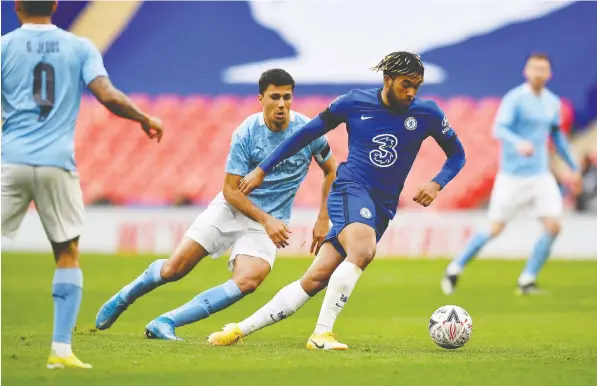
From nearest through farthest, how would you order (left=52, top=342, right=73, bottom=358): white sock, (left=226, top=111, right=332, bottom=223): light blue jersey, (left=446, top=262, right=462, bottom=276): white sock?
(left=52, top=342, right=73, bottom=358): white sock, (left=226, top=111, right=332, bottom=223): light blue jersey, (left=446, top=262, right=462, bottom=276): white sock

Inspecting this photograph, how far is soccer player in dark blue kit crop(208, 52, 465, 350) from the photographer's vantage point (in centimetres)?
736

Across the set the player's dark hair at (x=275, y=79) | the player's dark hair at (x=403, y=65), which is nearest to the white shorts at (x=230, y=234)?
the player's dark hair at (x=275, y=79)

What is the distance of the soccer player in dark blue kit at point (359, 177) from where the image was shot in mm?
7363

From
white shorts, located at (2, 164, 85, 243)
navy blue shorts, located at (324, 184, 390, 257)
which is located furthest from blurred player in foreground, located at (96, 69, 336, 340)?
white shorts, located at (2, 164, 85, 243)

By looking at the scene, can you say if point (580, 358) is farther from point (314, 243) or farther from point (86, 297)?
point (86, 297)

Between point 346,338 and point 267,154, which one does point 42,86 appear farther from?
point 346,338

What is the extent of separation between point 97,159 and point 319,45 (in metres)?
5.28

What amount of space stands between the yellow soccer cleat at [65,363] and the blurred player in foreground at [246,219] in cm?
169

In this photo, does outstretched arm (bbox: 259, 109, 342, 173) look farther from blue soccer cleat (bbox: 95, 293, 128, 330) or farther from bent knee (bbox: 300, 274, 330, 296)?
blue soccer cleat (bbox: 95, 293, 128, 330)

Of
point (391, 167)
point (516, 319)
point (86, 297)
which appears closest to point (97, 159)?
point (86, 297)

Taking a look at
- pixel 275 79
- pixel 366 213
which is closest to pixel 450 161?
pixel 366 213

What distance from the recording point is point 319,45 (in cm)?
2381

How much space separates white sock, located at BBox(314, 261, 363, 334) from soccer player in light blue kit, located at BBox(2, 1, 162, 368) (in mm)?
1693

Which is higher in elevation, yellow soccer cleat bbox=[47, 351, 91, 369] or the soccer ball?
the soccer ball
